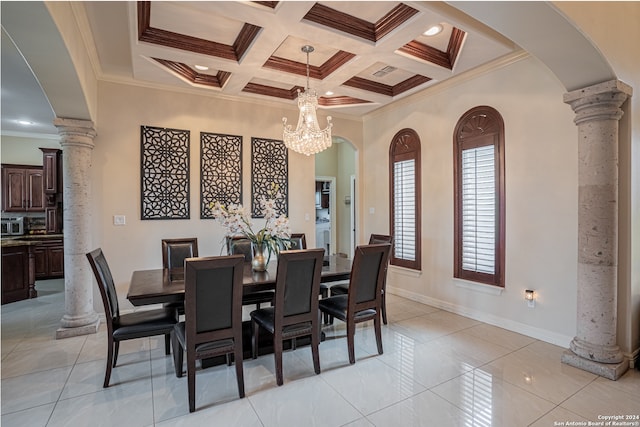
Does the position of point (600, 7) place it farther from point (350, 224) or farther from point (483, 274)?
point (350, 224)

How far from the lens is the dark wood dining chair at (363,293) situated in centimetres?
286

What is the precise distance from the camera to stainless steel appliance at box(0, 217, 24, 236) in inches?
266

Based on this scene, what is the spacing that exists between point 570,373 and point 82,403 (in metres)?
3.82

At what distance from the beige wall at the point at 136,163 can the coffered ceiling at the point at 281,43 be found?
216 mm

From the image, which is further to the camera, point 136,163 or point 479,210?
point 136,163

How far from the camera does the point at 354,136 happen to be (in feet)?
19.0

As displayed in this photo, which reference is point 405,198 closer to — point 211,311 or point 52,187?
point 211,311

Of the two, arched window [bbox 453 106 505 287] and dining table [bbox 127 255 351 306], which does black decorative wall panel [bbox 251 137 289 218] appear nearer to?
dining table [bbox 127 255 351 306]

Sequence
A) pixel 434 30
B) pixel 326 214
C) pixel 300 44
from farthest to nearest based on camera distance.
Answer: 1. pixel 326 214
2. pixel 300 44
3. pixel 434 30

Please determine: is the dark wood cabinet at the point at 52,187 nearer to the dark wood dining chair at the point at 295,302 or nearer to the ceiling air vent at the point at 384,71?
the dark wood dining chair at the point at 295,302

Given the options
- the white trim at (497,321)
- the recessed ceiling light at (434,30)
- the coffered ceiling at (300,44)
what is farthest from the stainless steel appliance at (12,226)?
the recessed ceiling light at (434,30)

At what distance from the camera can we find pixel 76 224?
3.65 m

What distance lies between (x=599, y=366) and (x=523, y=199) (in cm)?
165

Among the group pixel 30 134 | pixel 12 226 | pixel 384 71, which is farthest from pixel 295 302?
pixel 30 134
